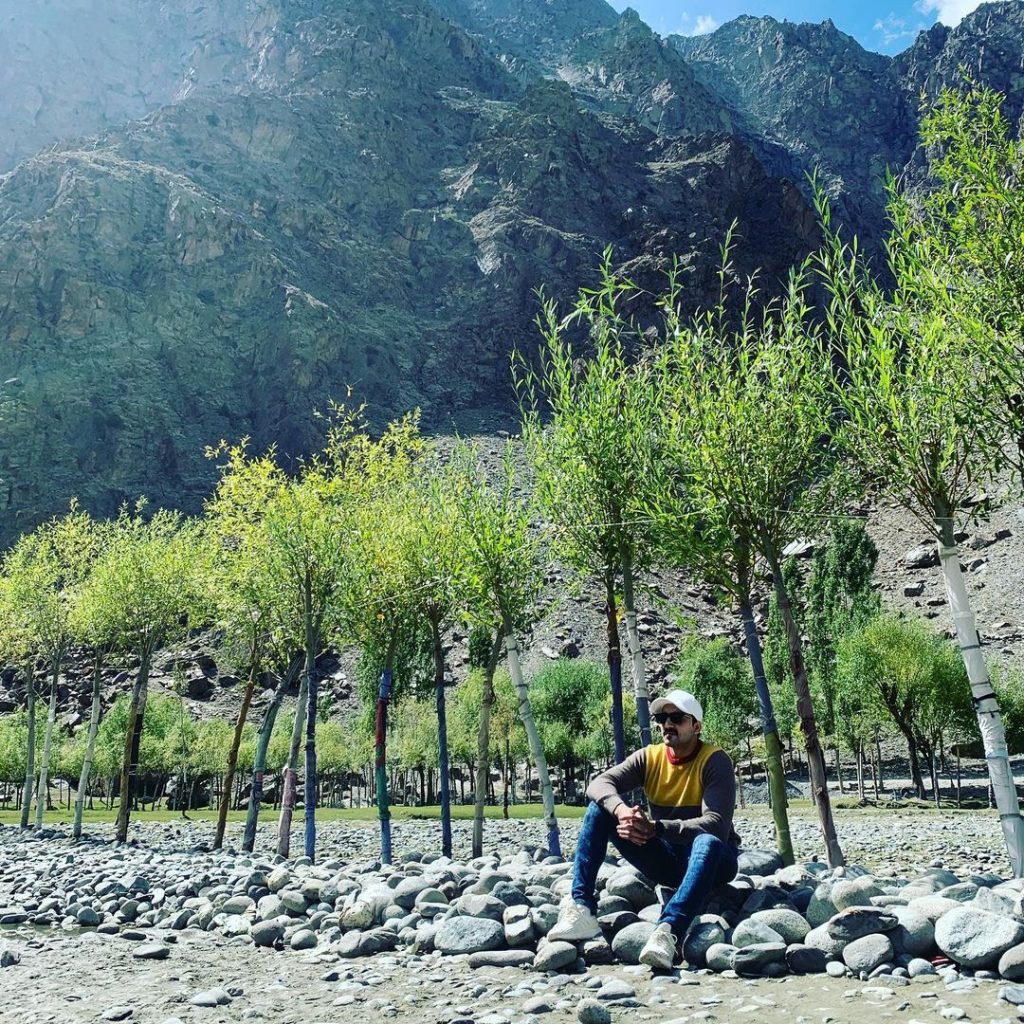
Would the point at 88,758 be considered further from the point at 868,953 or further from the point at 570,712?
the point at 570,712

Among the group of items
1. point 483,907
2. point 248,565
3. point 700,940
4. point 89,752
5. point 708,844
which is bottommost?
point 700,940

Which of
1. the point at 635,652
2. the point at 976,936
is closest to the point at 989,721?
the point at 976,936

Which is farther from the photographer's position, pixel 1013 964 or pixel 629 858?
pixel 629 858

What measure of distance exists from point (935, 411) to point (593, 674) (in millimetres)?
79702

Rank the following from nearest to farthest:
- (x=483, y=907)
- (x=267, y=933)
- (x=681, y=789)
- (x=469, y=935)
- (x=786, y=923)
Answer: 1. (x=786, y=923)
2. (x=681, y=789)
3. (x=469, y=935)
4. (x=483, y=907)
5. (x=267, y=933)

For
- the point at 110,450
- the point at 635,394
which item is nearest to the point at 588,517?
the point at 635,394

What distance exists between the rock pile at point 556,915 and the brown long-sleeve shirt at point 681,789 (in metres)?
1.06

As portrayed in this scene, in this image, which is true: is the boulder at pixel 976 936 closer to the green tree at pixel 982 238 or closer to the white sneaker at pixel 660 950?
the white sneaker at pixel 660 950

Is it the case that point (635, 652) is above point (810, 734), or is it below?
above

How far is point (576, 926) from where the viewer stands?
30.7 feet

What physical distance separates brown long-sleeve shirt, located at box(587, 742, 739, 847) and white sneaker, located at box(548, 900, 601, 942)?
46.4 inches

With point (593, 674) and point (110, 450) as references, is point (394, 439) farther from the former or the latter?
point (110, 450)

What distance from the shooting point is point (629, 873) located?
11.0 meters

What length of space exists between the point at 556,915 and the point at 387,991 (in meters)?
2.48
